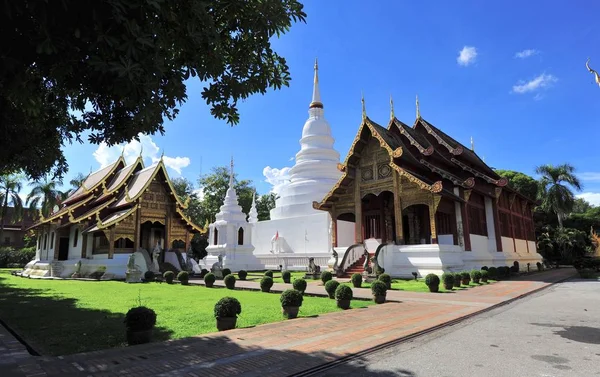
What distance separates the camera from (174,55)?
18.1ft

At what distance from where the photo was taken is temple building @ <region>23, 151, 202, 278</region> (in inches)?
891

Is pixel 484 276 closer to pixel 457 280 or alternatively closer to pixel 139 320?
pixel 457 280

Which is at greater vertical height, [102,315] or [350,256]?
[350,256]

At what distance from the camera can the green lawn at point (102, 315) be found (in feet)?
21.3

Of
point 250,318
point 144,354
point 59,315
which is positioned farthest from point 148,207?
point 144,354

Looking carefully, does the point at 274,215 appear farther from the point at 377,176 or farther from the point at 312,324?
the point at 312,324

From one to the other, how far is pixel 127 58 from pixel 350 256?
60.9ft

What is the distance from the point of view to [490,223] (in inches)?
958

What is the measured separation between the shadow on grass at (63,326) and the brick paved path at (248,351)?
1.47 ft

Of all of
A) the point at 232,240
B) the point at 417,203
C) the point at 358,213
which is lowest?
the point at 232,240

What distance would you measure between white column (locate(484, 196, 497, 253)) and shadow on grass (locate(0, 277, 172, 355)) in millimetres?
21895

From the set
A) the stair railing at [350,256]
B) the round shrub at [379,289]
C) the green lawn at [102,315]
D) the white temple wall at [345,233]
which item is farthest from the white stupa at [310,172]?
the round shrub at [379,289]

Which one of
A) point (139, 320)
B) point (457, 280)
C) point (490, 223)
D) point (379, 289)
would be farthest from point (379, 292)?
point (490, 223)

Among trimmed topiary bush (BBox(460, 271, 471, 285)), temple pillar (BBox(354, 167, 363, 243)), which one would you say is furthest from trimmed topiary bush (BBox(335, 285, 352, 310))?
temple pillar (BBox(354, 167, 363, 243))
